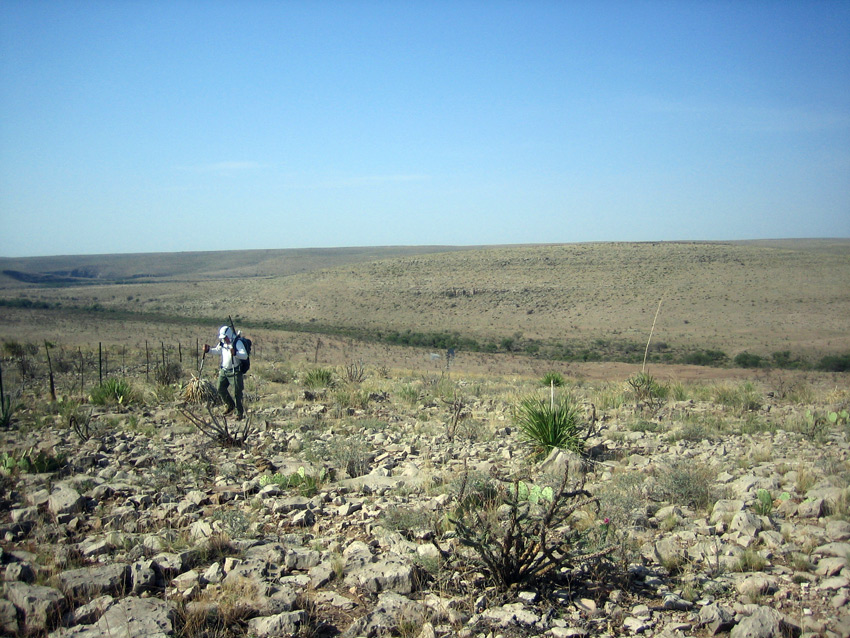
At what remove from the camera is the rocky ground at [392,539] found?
11.6 feet

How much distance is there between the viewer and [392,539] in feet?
15.2

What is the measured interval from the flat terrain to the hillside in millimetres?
121

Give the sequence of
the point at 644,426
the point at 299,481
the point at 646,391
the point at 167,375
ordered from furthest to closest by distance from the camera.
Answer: the point at 167,375, the point at 646,391, the point at 644,426, the point at 299,481

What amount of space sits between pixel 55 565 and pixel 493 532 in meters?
3.11

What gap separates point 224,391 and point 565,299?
43782 mm

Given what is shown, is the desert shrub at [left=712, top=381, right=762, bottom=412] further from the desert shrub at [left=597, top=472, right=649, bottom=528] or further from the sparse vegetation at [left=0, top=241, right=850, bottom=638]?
the desert shrub at [left=597, top=472, right=649, bottom=528]

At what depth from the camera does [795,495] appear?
214 inches

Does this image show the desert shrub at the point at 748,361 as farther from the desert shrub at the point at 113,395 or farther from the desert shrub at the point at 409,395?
the desert shrub at the point at 113,395

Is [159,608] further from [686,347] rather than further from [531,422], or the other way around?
[686,347]

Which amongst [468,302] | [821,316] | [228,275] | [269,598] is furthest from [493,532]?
[228,275]

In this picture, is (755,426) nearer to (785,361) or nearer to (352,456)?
(352,456)

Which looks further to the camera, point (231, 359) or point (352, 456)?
point (231, 359)

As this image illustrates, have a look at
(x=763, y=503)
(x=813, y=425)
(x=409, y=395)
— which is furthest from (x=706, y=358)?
(x=763, y=503)

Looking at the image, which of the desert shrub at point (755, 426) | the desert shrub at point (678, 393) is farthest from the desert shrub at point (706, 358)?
the desert shrub at point (755, 426)
